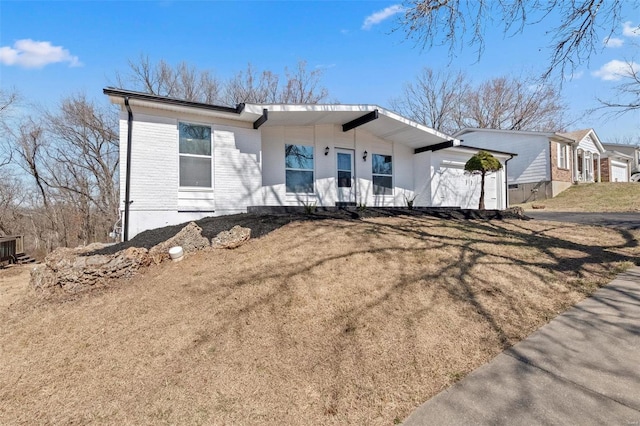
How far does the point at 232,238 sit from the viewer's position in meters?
5.83

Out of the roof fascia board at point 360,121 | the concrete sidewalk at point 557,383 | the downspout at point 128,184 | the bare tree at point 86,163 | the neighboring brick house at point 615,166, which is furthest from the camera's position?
the neighboring brick house at point 615,166

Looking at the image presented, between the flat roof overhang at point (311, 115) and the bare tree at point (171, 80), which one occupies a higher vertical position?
the bare tree at point (171, 80)

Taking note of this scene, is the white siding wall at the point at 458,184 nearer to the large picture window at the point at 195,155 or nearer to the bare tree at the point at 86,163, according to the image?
the large picture window at the point at 195,155

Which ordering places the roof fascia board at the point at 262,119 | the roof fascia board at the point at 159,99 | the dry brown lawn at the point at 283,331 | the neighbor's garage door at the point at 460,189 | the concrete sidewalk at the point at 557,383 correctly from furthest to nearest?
the neighbor's garage door at the point at 460,189
the roof fascia board at the point at 262,119
the roof fascia board at the point at 159,99
the dry brown lawn at the point at 283,331
the concrete sidewalk at the point at 557,383

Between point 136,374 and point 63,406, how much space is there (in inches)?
19.6

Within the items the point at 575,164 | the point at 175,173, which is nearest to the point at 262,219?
the point at 175,173

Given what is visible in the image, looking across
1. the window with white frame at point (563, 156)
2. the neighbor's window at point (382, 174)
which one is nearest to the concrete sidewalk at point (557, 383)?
the neighbor's window at point (382, 174)

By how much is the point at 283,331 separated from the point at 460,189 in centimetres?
1215

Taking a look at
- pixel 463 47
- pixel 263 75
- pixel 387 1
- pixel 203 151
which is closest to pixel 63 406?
pixel 203 151

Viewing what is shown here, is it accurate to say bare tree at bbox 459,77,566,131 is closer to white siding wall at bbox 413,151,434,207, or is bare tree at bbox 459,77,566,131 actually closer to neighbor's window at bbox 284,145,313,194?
white siding wall at bbox 413,151,434,207

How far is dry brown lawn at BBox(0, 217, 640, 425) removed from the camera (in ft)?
8.01

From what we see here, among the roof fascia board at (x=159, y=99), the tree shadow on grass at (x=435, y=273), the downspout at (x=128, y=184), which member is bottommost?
the tree shadow on grass at (x=435, y=273)

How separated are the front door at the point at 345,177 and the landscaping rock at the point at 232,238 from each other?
5192mm

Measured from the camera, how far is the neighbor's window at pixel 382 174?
455 inches
